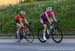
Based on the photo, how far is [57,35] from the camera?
18.8 m

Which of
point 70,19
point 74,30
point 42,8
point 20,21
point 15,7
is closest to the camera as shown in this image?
point 20,21

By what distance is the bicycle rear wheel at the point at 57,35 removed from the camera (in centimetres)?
1877

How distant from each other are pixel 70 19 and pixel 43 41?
8421 millimetres

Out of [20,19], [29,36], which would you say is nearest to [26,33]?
[29,36]

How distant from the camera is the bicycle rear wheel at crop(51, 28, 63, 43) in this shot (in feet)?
61.6

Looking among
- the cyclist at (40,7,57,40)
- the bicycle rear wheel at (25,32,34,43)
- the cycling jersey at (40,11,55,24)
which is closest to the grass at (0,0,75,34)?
the bicycle rear wheel at (25,32,34,43)

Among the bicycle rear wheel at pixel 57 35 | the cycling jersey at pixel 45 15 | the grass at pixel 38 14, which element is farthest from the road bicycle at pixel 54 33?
the grass at pixel 38 14

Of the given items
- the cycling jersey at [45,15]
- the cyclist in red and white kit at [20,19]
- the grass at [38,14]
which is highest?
the cycling jersey at [45,15]

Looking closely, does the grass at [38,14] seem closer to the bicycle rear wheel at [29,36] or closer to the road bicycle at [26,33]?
the road bicycle at [26,33]

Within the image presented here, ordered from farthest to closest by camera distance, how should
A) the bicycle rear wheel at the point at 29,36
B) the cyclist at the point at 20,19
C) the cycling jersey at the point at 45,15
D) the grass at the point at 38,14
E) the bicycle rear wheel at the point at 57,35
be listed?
the grass at the point at 38,14, the bicycle rear wheel at the point at 29,36, the cyclist at the point at 20,19, the bicycle rear wheel at the point at 57,35, the cycling jersey at the point at 45,15

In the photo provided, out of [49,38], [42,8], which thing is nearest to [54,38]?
[49,38]

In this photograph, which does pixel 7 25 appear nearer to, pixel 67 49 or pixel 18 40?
pixel 18 40

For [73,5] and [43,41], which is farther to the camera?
[73,5]

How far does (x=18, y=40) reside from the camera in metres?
21.0
